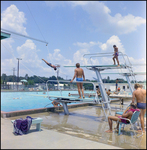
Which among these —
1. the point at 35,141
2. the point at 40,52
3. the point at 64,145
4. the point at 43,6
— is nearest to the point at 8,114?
the point at 40,52

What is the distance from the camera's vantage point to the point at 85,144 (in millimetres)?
3883

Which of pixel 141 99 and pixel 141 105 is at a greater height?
pixel 141 99

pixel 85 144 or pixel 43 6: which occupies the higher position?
pixel 43 6

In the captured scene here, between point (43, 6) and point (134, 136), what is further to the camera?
point (43, 6)

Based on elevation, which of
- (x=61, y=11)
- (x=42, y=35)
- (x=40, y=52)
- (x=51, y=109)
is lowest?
(x=51, y=109)

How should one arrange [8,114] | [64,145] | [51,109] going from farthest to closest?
[51,109] < [8,114] < [64,145]

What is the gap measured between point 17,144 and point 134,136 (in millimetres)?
3372

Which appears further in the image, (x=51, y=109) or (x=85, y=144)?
(x=51, y=109)

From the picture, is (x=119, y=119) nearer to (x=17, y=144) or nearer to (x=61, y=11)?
(x=17, y=144)

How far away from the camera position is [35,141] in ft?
13.5

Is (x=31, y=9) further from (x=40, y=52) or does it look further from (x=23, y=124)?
(x=23, y=124)

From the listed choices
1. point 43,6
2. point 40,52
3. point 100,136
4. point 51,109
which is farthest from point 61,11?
point 100,136

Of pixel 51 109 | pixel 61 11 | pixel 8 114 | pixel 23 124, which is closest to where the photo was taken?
pixel 23 124

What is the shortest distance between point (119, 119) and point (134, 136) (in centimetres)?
67
